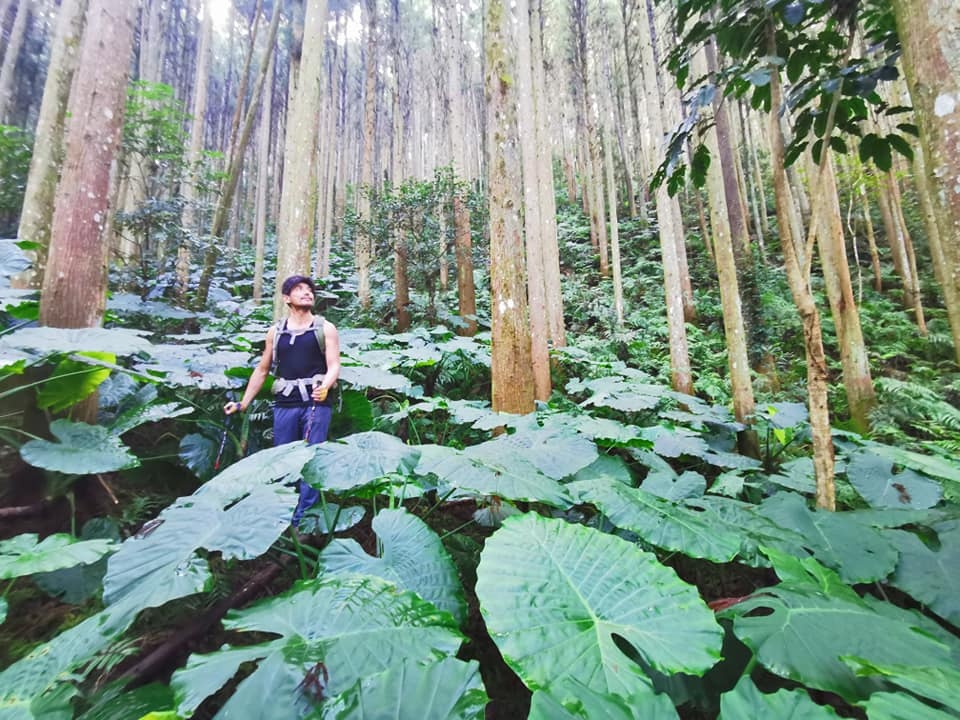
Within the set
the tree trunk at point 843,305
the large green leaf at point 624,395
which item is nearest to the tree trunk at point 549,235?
the large green leaf at point 624,395

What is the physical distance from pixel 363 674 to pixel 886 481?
2997mm

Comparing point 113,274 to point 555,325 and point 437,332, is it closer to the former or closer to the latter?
point 437,332

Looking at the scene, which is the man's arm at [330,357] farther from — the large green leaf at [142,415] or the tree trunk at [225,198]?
the tree trunk at [225,198]

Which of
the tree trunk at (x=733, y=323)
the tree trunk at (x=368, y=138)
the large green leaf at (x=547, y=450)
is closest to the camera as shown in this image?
the large green leaf at (x=547, y=450)

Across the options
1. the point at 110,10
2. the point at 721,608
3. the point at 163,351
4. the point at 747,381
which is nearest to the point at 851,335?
the point at 747,381

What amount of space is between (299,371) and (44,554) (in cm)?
172

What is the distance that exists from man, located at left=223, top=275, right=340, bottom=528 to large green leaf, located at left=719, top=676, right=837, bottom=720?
270cm

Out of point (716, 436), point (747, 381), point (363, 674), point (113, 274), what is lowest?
point (363, 674)

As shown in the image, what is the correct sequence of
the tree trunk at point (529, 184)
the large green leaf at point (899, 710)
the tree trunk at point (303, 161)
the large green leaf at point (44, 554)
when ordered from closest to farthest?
the large green leaf at point (899, 710) < the large green leaf at point (44, 554) < the tree trunk at point (303, 161) < the tree trunk at point (529, 184)

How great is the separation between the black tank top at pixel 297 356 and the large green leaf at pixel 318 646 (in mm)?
1990

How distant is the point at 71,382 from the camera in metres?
2.46

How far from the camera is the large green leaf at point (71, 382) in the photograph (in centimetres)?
244

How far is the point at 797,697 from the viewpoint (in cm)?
79

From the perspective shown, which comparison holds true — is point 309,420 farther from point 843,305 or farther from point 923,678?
point 843,305
